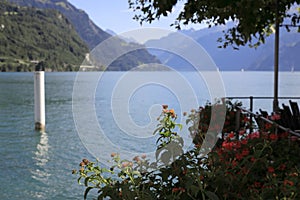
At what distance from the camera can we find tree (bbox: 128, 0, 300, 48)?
406 cm

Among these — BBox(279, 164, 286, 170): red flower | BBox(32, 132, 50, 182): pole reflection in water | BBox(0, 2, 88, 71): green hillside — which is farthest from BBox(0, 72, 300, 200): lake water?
BBox(0, 2, 88, 71): green hillside

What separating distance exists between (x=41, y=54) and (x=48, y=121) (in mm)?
101150

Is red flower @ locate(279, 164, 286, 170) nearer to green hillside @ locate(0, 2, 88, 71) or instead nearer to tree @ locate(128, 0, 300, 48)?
tree @ locate(128, 0, 300, 48)

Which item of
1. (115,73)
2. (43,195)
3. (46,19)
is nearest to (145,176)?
(115,73)

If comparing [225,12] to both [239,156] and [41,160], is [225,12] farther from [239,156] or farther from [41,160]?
[41,160]

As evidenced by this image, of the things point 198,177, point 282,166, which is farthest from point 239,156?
point 198,177

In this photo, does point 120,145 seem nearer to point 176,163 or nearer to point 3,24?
point 176,163

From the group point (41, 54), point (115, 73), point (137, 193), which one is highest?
point (41, 54)

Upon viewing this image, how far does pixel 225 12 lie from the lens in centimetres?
610

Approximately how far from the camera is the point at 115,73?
8.20ft

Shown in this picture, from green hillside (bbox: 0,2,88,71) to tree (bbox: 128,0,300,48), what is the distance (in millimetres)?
97517

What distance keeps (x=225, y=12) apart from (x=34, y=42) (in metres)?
128

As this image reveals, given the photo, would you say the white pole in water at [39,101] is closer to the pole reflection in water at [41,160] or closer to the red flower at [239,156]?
the pole reflection in water at [41,160]

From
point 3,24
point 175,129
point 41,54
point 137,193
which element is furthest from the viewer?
point 3,24
